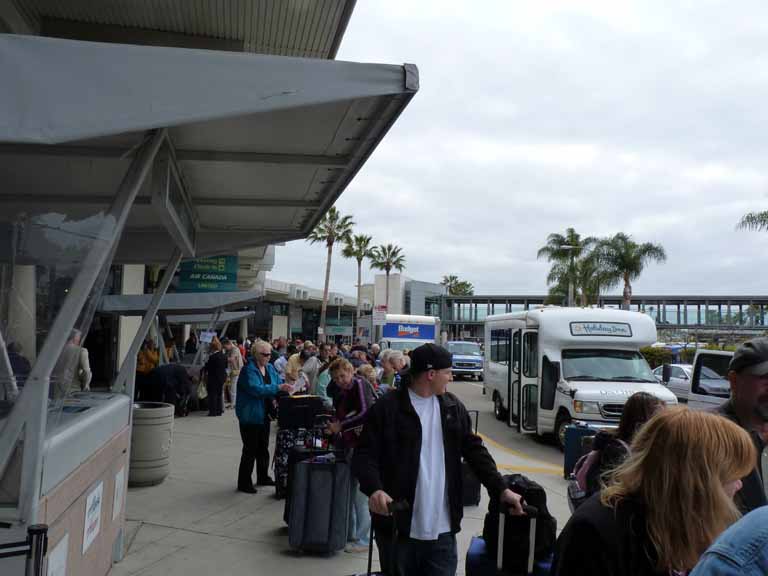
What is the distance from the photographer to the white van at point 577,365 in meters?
12.4

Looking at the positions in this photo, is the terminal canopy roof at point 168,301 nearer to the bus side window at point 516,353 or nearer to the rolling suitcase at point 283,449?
the rolling suitcase at point 283,449

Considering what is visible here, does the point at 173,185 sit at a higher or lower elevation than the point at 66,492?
higher

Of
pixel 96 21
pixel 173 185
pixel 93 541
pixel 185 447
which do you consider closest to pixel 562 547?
pixel 93 541

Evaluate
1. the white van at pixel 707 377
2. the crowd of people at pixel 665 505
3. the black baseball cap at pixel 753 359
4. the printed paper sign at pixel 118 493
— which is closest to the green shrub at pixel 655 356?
the white van at pixel 707 377

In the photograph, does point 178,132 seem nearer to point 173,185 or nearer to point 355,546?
point 173,185

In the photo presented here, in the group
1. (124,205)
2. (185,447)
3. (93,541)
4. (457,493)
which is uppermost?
(124,205)

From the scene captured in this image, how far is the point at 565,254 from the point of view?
1971 inches

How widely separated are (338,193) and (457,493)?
2.91m

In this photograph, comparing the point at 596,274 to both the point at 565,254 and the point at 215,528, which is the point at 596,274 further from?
the point at 215,528

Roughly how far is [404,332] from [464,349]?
21.6ft

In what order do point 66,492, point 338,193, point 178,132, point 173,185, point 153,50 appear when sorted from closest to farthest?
1. point 153,50
2. point 66,492
3. point 178,132
4. point 173,185
5. point 338,193

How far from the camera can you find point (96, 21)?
5953mm

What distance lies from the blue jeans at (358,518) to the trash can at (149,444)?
114 inches

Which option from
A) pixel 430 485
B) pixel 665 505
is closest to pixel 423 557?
pixel 430 485
